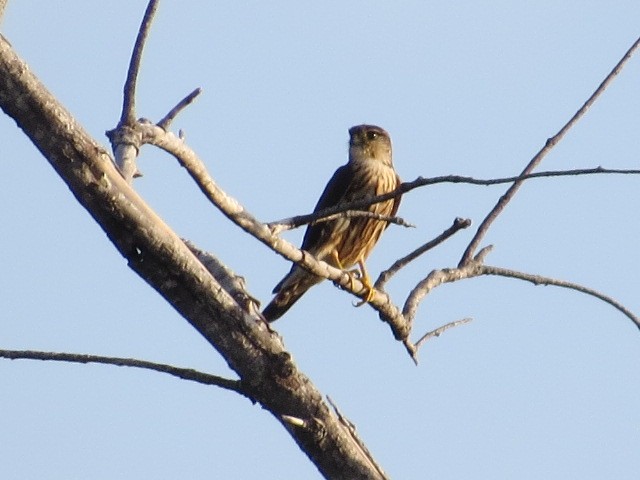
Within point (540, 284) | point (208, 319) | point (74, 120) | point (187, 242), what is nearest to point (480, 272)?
point (540, 284)

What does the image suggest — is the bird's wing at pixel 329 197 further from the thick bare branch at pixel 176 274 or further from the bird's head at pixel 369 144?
the thick bare branch at pixel 176 274

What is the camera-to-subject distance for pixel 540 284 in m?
3.63

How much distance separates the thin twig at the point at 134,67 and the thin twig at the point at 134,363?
660 millimetres

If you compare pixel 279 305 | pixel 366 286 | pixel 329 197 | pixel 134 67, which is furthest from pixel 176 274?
pixel 329 197

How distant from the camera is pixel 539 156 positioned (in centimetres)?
346

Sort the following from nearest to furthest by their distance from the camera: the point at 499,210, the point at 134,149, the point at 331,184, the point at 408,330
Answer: the point at 134,149 < the point at 499,210 < the point at 408,330 < the point at 331,184

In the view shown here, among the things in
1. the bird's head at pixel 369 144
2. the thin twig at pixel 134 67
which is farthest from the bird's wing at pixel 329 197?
the thin twig at pixel 134 67

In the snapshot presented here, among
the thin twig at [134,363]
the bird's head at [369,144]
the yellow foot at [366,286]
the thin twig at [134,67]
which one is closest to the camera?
the thin twig at [134,363]

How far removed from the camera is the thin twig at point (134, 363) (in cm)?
248

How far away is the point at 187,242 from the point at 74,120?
0.64m

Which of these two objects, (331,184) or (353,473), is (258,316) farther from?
(331,184)

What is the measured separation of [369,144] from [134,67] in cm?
450

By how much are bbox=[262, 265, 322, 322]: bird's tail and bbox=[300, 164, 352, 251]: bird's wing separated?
0.31 meters

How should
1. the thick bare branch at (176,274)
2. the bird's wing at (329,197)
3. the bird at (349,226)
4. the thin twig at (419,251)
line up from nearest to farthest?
the thick bare branch at (176,274) → the thin twig at (419,251) → the bird at (349,226) → the bird's wing at (329,197)
